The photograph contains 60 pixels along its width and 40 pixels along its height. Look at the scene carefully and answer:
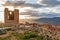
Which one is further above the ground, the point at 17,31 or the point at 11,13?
the point at 11,13

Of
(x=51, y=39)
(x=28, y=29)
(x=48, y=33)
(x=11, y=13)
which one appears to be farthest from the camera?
(x=11, y=13)

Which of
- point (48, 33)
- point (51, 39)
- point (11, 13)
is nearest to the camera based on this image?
point (51, 39)

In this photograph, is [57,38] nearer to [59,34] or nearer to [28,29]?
[59,34]

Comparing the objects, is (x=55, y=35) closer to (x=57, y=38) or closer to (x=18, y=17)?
(x=57, y=38)

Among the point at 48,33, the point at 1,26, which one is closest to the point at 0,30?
the point at 1,26

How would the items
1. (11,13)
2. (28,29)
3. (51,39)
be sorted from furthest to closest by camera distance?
1. (11,13)
2. (28,29)
3. (51,39)

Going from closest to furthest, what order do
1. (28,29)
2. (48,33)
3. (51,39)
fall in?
(51,39) < (48,33) < (28,29)

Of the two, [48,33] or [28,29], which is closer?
[48,33]

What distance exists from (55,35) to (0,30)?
9.04 feet

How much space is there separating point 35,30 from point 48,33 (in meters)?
0.75

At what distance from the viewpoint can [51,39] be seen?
9.61m

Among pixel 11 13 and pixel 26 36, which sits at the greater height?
pixel 11 13

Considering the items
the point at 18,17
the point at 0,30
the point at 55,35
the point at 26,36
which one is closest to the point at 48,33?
the point at 55,35

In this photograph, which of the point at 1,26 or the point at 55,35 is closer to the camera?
the point at 55,35
